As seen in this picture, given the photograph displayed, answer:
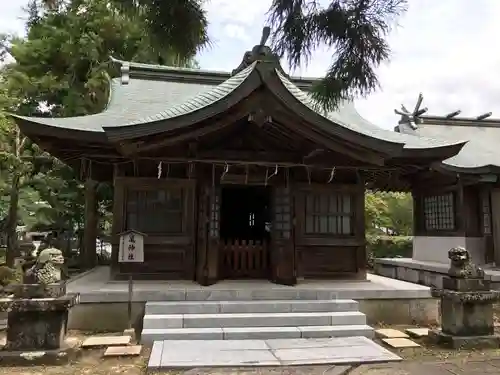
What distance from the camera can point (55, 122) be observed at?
8141 mm

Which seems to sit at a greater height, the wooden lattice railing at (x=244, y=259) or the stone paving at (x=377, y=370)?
the wooden lattice railing at (x=244, y=259)

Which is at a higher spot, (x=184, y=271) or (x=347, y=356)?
(x=184, y=271)

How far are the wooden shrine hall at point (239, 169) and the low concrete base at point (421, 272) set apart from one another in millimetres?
3508

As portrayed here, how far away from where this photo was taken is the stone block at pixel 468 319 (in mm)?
6316

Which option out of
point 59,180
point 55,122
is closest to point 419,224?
point 55,122

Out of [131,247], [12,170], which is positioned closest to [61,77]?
[12,170]

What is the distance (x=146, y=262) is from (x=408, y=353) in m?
4.99

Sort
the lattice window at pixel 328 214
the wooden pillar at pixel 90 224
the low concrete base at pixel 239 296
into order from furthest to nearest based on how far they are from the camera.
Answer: the wooden pillar at pixel 90 224
the lattice window at pixel 328 214
the low concrete base at pixel 239 296

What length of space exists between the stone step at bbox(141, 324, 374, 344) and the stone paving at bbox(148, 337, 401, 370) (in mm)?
126

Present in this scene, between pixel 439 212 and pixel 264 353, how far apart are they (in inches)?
356

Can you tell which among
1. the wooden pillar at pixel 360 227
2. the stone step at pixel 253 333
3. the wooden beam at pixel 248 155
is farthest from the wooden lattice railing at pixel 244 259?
the stone step at pixel 253 333

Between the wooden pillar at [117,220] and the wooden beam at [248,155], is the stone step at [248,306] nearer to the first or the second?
the wooden pillar at [117,220]

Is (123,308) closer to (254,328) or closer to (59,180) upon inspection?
(254,328)

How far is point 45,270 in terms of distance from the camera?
570 cm
